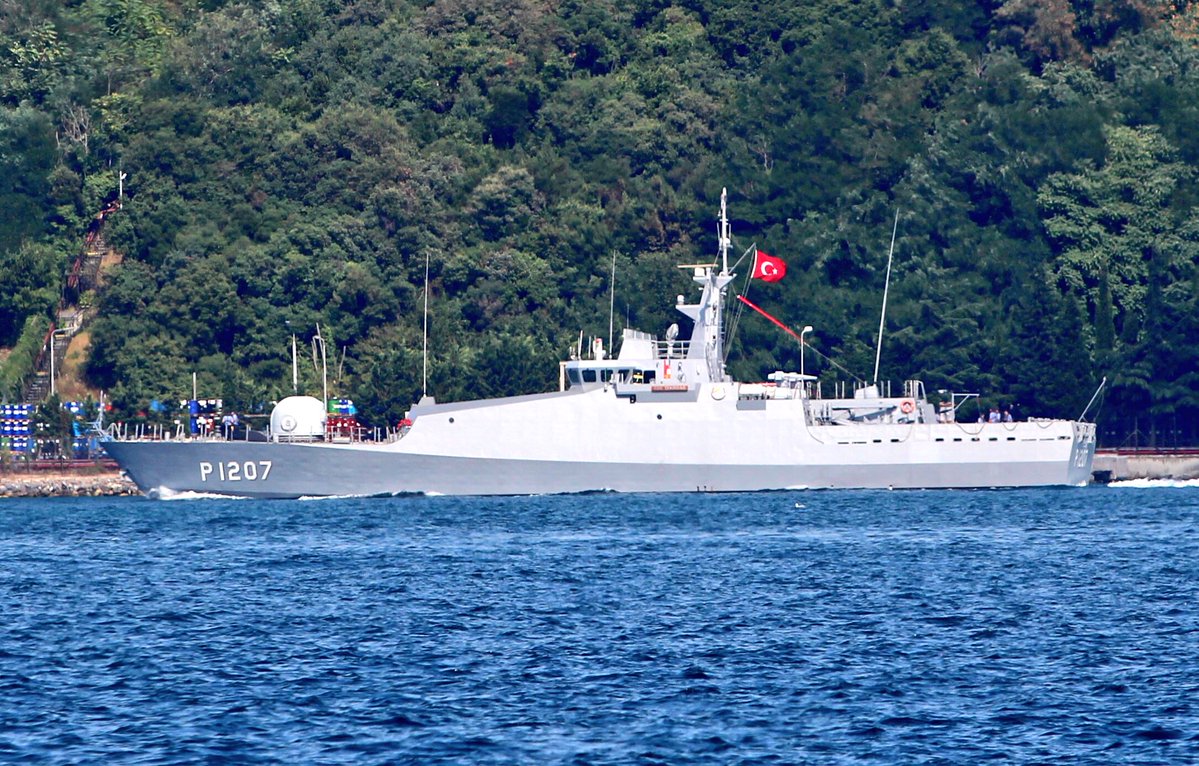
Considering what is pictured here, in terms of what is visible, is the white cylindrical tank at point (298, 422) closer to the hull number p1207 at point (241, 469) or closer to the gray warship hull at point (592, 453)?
the hull number p1207 at point (241, 469)

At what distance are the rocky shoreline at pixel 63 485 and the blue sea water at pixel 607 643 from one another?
24.6 meters

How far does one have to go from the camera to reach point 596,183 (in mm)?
101188

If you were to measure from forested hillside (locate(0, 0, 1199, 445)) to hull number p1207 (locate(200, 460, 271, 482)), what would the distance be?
13.6 metres

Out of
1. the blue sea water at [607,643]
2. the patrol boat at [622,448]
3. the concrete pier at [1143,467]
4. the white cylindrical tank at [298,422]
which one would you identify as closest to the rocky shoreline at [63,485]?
the patrol boat at [622,448]

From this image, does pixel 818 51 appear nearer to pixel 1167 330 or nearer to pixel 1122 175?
pixel 1122 175

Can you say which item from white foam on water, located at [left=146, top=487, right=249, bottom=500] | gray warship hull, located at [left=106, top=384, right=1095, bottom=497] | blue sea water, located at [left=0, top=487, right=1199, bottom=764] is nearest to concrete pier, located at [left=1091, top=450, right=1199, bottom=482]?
gray warship hull, located at [left=106, top=384, right=1095, bottom=497]

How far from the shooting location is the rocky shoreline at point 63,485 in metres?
74.9

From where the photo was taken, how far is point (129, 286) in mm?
90938

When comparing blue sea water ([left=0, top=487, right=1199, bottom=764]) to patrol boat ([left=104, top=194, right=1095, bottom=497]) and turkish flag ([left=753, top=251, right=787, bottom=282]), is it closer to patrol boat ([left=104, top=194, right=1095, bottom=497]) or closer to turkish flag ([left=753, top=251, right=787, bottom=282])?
patrol boat ([left=104, top=194, right=1095, bottom=497])

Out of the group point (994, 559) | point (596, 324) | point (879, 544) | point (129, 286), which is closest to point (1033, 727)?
point (994, 559)

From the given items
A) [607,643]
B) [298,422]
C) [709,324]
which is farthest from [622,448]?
[607,643]

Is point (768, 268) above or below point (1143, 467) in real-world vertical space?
above

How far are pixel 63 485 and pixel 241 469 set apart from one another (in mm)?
13605

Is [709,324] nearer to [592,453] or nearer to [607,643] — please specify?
[592,453]
